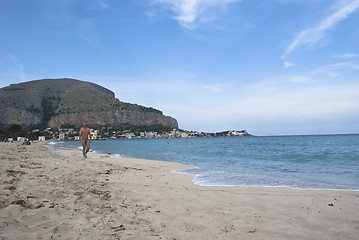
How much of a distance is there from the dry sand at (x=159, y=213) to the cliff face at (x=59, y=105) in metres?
127

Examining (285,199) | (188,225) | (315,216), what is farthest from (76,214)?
(285,199)

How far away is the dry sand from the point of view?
3.58 m

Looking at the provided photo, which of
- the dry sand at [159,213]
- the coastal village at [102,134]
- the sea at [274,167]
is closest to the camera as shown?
the dry sand at [159,213]

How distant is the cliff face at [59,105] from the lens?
118469 millimetres

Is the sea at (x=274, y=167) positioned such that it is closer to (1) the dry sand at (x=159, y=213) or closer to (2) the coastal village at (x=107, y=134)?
(1) the dry sand at (x=159, y=213)

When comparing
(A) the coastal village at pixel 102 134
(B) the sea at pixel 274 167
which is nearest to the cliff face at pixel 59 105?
(A) the coastal village at pixel 102 134

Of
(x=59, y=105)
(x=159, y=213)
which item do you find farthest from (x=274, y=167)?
(x=59, y=105)

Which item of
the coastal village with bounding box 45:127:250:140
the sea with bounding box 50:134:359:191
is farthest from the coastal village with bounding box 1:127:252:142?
the sea with bounding box 50:134:359:191

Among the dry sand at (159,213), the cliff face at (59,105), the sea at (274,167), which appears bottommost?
the sea at (274,167)

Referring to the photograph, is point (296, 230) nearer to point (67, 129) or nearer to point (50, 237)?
point (50, 237)

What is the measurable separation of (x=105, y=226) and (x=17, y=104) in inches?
5574

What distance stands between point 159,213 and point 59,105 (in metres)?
145

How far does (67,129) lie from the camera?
419 feet

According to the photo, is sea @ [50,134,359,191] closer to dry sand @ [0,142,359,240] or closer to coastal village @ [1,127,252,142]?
dry sand @ [0,142,359,240]
